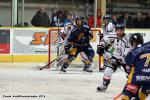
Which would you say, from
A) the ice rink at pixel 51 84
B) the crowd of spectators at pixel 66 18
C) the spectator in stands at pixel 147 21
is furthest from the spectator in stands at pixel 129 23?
the ice rink at pixel 51 84

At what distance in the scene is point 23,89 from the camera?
11555mm

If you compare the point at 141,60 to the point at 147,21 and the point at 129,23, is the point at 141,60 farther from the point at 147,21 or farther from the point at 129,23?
the point at 147,21

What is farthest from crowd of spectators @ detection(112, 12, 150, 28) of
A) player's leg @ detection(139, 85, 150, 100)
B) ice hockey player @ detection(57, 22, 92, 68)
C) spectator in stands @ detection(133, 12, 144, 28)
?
player's leg @ detection(139, 85, 150, 100)

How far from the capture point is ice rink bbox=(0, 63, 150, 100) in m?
10.6

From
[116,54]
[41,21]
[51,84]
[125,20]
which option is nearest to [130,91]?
[116,54]

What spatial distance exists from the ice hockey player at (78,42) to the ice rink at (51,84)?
0.45 meters

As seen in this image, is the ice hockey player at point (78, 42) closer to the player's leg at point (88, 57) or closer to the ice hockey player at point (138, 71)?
the player's leg at point (88, 57)

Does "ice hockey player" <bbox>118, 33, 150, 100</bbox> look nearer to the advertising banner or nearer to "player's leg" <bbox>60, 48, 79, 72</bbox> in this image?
"player's leg" <bbox>60, 48, 79, 72</bbox>

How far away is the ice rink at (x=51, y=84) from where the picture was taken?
10594 millimetres

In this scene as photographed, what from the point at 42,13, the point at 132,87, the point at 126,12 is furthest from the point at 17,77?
the point at 126,12

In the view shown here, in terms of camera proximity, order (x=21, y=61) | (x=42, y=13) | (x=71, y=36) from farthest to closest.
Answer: (x=42, y=13), (x=21, y=61), (x=71, y=36)

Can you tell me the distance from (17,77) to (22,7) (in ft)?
21.4

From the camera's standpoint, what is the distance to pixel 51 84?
12.5m

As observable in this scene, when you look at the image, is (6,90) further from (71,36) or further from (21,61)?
(21,61)
